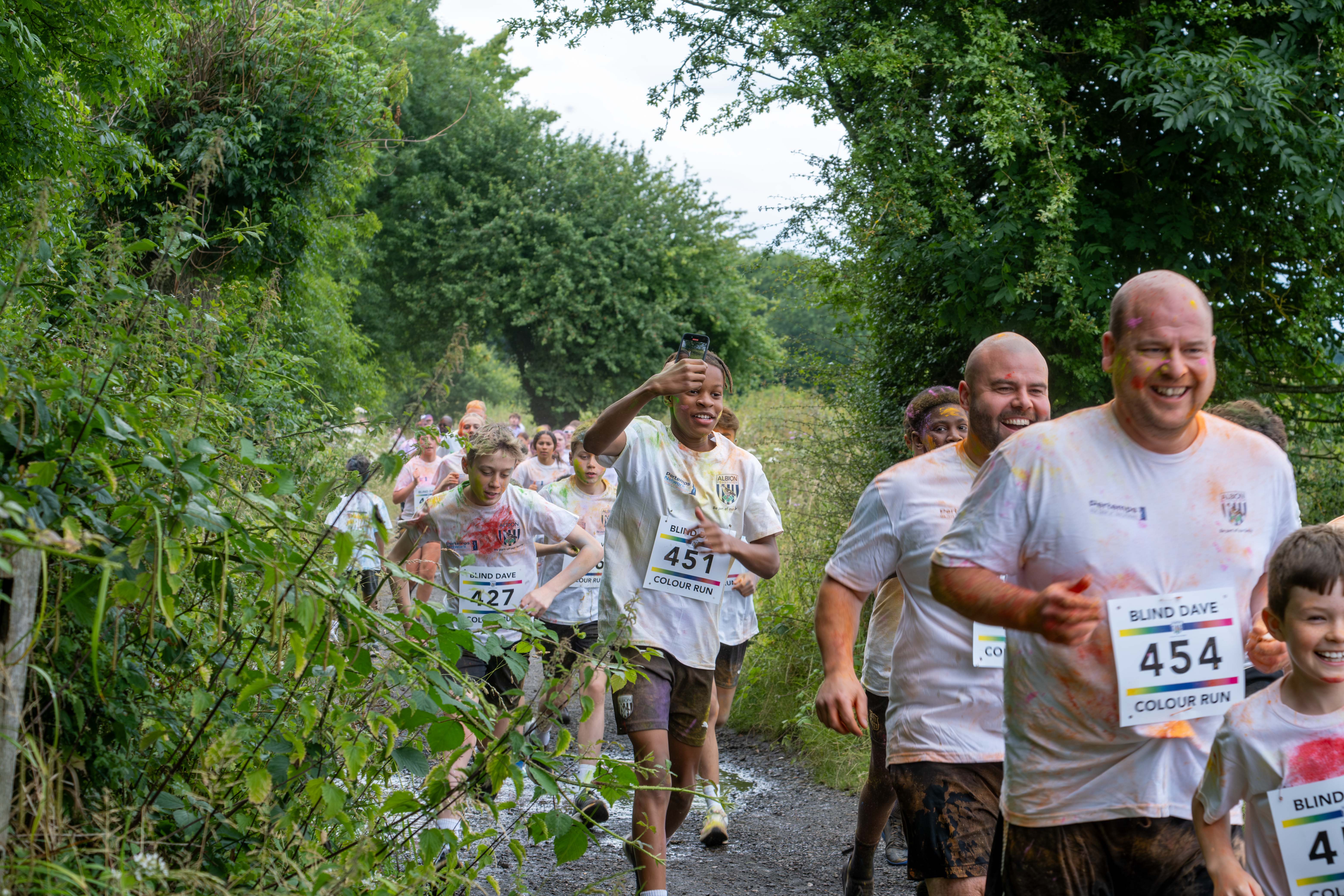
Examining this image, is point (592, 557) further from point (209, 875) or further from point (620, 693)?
point (209, 875)

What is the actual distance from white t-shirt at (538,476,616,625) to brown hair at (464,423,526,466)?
0.94 m

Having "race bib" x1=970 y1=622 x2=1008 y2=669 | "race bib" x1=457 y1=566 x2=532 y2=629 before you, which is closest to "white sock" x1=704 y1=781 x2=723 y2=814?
"race bib" x1=457 y1=566 x2=532 y2=629

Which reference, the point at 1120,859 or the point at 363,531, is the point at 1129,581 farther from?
the point at 363,531

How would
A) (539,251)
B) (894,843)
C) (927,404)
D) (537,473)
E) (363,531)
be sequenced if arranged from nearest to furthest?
(363,531)
(927,404)
(894,843)
(537,473)
(539,251)

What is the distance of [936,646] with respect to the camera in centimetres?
404

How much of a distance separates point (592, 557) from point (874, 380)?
4.22m

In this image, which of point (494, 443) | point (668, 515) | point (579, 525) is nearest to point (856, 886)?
point (668, 515)

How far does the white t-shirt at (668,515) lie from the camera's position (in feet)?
17.6

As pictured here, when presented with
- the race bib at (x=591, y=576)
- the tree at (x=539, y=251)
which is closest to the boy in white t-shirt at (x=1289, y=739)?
the race bib at (x=591, y=576)

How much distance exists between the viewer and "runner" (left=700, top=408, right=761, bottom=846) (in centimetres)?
672

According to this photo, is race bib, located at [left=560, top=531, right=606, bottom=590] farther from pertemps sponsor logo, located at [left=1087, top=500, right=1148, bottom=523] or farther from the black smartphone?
pertemps sponsor logo, located at [left=1087, top=500, right=1148, bottom=523]

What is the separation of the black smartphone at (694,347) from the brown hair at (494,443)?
1720 mm

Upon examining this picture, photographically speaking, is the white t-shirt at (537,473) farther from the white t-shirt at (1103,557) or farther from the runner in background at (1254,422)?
the white t-shirt at (1103,557)

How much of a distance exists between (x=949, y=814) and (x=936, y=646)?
53 centimetres
